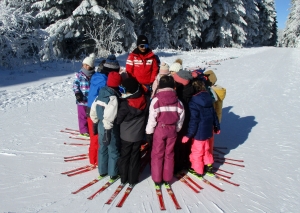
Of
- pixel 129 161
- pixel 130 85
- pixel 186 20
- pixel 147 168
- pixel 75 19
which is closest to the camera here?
pixel 130 85

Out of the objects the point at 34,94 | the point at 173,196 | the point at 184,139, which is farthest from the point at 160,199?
the point at 34,94

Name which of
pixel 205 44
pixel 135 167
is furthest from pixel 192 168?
pixel 205 44

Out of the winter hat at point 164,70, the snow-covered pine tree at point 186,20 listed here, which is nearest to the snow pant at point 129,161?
the winter hat at point 164,70

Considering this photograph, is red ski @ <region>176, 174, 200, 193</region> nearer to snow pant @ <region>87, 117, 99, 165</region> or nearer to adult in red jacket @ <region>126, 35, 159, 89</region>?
snow pant @ <region>87, 117, 99, 165</region>

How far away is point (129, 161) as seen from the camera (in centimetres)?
373

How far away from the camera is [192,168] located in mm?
4258

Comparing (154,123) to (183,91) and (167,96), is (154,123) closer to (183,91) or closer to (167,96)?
(167,96)

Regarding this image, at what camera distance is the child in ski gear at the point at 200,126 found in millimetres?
3789

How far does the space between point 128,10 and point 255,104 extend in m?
12.2

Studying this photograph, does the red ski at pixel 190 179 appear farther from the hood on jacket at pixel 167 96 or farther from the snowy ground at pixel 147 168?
the hood on jacket at pixel 167 96

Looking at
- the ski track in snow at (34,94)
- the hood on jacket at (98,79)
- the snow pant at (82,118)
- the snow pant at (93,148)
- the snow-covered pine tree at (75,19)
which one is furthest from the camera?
the snow-covered pine tree at (75,19)

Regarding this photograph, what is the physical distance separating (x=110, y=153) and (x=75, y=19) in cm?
1405

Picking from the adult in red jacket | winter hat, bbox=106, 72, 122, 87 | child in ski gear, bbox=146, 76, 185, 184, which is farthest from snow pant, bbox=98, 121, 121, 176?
the adult in red jacket

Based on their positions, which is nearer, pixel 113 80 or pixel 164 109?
pixel 164 109
